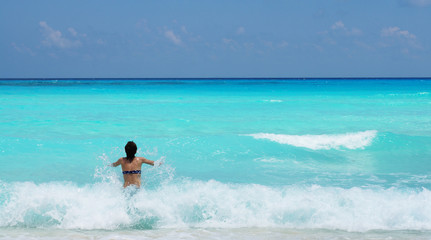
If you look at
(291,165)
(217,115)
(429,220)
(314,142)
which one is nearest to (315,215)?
(429,220)

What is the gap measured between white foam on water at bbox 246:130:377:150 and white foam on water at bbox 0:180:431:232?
5.19 metres

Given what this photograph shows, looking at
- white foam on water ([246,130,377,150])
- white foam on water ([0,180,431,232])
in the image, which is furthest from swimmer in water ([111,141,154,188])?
white foam on water ([246,130,377,150])

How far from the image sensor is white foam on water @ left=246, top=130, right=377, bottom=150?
1345cm

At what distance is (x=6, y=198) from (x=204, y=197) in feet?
11.9

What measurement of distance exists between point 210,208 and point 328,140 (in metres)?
7.60

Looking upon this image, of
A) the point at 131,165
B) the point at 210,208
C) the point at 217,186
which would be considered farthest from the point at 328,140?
the point at 131,165

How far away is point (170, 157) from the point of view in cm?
1179

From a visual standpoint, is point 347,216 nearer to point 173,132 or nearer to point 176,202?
point 176,202

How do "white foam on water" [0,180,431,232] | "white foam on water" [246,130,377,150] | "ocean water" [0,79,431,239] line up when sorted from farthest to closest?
"white foam on water" [246,130,377,150] < "white foam on water" [0,180,431,232] < "ocean water" [0,79,431,239]

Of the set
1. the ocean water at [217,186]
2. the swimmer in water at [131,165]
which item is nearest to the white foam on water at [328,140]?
the ocean water at [217,186]

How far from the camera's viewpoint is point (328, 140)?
1411 cm

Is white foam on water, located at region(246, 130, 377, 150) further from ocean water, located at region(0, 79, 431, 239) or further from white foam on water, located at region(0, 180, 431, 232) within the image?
white foam on water, located at region(0, 180, 431, 232)

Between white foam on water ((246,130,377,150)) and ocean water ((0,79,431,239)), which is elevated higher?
white foam on water ((246,130,377,150))

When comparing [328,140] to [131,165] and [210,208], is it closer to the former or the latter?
[210,208]
